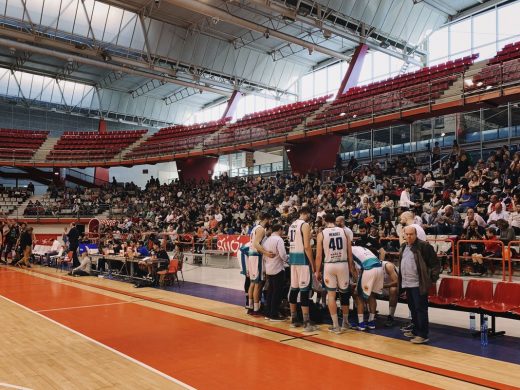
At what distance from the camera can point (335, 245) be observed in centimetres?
669

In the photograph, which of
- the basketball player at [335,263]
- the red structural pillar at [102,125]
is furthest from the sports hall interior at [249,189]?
the red structural pillar at [102,125]

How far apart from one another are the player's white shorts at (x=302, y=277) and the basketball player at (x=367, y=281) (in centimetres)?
74

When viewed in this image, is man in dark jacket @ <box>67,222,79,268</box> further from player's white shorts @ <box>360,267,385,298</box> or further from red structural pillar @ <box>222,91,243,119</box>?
red structural pillar @ <box>222,91,243,119</box>

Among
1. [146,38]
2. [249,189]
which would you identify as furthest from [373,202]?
[146,38]

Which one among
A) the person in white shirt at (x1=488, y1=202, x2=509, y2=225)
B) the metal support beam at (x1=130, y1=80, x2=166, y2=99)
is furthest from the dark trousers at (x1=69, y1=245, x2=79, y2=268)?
the metal support beam at (x1=130, y1=80, x2=166, y2=99)

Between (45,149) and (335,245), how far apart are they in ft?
104

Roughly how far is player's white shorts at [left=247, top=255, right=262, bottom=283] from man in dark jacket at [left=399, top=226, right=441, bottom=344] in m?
2.49

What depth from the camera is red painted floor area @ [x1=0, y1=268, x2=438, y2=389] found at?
189 inches

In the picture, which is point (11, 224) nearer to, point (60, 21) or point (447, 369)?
point (60, 21)

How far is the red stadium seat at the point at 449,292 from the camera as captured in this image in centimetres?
674

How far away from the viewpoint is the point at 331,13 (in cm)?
2286

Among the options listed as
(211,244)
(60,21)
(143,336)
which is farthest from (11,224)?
(143,336)

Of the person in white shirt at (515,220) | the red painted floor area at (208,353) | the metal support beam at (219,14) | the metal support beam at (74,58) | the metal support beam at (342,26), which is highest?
the metal support beam at (342,26)

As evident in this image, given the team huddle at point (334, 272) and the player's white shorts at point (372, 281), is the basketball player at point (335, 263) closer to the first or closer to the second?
the team huddle at point (334, 272)
